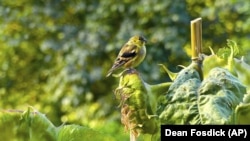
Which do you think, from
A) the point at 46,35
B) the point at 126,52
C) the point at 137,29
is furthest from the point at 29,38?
the point at 126,52

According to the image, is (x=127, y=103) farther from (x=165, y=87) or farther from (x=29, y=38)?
(x=29, y=38)

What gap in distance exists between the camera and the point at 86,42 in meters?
4.20

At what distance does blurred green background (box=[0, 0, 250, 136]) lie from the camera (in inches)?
151

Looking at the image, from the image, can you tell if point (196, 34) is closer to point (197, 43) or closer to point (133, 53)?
point (197, 43)

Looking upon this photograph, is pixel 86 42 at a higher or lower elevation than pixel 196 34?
higher

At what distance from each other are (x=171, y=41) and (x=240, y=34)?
1.25 ft

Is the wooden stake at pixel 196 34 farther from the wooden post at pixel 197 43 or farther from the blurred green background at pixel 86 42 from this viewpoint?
the blurred green background at pixel 86 42

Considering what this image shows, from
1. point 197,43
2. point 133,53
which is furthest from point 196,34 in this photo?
point 133,53

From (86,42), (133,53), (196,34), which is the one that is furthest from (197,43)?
(86,42)

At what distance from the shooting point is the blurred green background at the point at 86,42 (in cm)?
385

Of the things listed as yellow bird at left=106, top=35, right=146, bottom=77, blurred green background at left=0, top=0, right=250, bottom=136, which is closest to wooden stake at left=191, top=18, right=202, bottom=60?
yellow bird at left=106, top=35, right=146, bottom=77

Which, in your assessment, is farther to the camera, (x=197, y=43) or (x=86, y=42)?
(x=86, y=42)

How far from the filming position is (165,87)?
1.49 m

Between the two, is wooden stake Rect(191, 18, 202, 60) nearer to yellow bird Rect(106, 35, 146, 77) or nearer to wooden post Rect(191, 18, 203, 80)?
wooden post Rect(191, 18, 203, 80)
